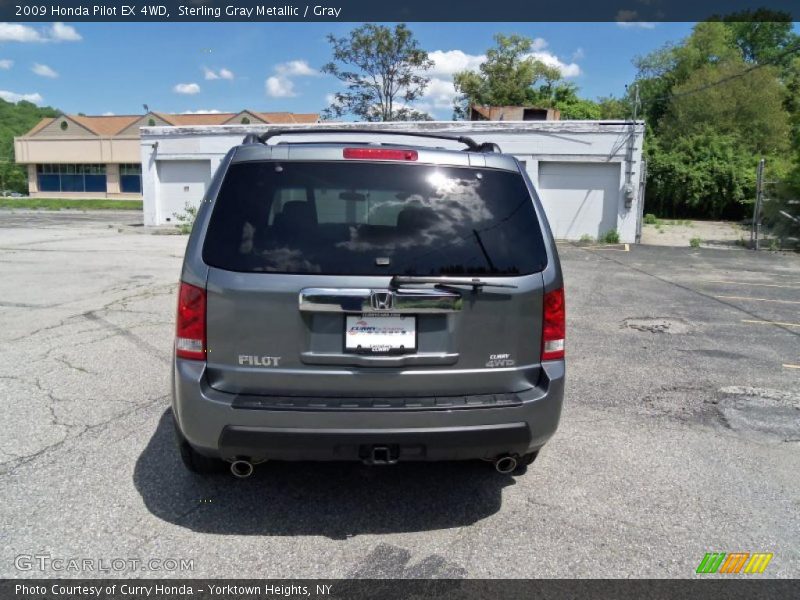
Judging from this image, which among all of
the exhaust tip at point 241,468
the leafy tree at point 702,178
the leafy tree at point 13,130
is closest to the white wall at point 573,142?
the leafy tree at point 702,178

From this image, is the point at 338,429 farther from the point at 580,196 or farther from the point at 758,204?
the point at 580,196

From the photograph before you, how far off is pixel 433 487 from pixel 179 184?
2737 cm

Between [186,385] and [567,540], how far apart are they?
6.70 ft

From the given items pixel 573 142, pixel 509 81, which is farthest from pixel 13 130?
pixel 573 142

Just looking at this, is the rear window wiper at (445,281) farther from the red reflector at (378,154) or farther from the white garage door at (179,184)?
the white garage door at (179,184)

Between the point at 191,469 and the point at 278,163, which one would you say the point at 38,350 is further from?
the point at 278,163

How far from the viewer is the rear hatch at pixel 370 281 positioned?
2979 millimetres

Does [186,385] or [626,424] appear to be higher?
[186,385]

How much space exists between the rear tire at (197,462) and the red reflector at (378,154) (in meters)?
1.78

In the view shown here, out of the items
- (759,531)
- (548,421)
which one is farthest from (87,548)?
(759,531)

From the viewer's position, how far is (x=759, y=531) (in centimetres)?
334

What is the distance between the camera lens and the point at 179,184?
28453 millimetres

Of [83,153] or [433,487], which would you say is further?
[83,153]

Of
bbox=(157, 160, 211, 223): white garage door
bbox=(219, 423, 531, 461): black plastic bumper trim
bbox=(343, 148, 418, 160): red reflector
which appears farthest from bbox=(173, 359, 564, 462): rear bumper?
bbox=(157, 160, 211, 223): white garage door
